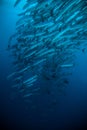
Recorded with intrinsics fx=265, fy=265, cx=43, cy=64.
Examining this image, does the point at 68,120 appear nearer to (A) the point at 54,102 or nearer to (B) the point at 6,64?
(A) the point at 54,102

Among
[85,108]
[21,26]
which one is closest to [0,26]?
[21,26]

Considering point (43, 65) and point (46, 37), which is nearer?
point (46, 37)

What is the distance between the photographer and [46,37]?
203 inches

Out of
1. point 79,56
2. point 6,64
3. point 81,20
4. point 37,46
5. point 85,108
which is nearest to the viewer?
point 81,20

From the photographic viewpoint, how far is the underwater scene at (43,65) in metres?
4.76

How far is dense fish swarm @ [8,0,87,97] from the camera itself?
438 cm

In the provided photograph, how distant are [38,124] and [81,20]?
14.1 feet

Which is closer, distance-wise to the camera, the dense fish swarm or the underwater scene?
the dense fish swarm

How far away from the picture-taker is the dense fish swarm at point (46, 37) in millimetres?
4375

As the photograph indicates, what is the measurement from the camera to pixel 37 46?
531 cm

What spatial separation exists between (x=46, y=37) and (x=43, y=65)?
1135 mm

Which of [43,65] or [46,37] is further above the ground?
[46,37]

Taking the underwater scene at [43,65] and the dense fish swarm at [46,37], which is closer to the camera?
the dense fish swarm at [46,37]

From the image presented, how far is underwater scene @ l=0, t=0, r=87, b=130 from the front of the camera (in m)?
4.76
